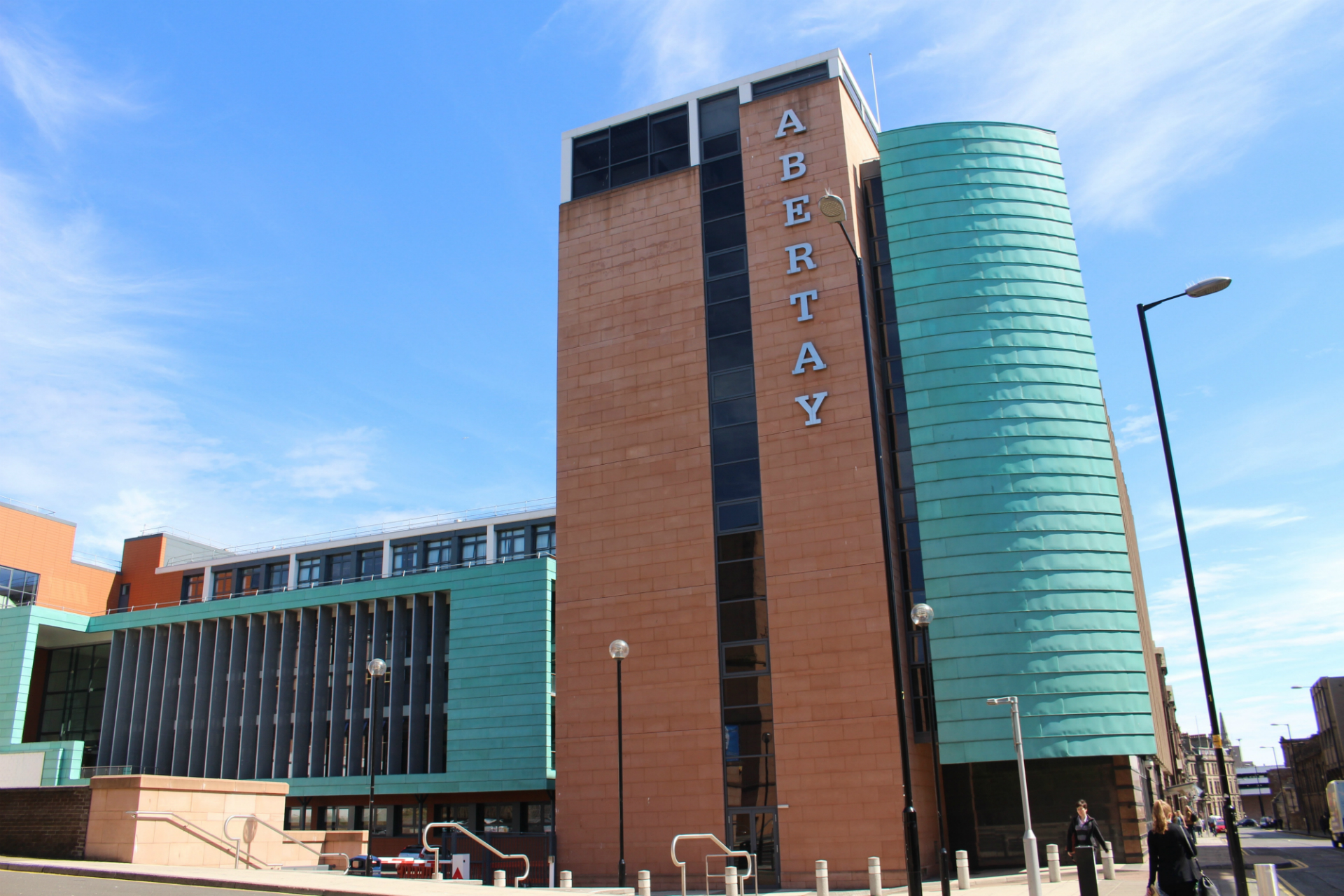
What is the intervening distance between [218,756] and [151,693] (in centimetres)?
753

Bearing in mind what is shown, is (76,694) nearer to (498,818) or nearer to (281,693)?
(281,693)

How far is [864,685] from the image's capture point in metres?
34.3

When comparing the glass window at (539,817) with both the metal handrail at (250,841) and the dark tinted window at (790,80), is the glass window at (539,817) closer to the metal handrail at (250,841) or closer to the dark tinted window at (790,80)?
the metal handrail at (250,841)

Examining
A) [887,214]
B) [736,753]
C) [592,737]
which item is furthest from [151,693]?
[887,214]

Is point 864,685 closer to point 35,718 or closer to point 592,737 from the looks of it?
point 592,737

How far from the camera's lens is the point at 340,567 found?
8306cm

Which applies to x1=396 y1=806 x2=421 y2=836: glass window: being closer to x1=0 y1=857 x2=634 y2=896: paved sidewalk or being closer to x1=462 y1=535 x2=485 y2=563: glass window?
x1=462 y1=535 x2=485 y2=563: glass window

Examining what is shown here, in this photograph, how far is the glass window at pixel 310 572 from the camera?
83.4m

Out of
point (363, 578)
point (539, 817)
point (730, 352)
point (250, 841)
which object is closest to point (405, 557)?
point (363, 578)

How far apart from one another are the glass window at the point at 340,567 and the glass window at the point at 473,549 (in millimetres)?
10569

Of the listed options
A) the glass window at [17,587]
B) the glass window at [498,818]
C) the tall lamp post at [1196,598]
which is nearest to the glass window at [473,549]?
the glass window at [498,818]

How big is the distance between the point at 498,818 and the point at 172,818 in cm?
3263

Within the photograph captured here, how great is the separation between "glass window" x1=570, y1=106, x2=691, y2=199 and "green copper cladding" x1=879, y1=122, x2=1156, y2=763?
30.9ft

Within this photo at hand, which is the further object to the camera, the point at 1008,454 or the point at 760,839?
the point at 1008,454
